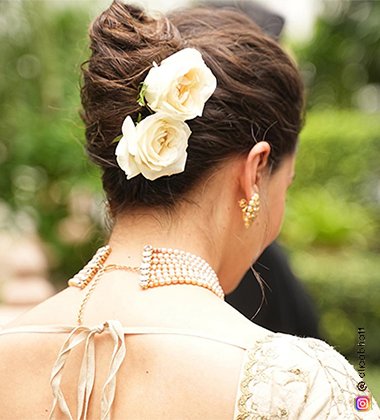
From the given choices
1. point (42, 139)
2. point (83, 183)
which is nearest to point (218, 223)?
point (83, 183)

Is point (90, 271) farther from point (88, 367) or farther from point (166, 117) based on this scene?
point (166, 117)

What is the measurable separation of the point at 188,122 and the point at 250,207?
0.24 metres

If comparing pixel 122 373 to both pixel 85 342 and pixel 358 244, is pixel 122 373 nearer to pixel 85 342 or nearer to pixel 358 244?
pixel 85 342

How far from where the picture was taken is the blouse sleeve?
3.47 feet

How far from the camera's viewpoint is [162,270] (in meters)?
1.23

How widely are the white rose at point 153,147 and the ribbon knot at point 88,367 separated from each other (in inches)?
12.2

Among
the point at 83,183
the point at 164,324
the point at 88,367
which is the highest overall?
the point at 164,324

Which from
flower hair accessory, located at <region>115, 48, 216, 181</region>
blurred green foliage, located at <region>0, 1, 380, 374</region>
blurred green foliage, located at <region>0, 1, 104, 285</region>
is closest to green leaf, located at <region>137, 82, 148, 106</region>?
flower hair accessory, located at <region>115, 48, 216, 181</region>

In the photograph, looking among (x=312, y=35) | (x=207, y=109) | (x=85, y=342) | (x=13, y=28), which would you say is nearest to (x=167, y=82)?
(x=207, y=109)

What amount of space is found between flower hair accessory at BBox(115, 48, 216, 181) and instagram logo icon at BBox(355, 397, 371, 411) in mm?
549

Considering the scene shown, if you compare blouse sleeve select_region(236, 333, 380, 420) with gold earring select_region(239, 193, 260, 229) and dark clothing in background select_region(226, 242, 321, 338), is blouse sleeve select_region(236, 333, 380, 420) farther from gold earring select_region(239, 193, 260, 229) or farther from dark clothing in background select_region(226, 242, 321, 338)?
dark clothing in background select_region(226, 242, 321, 338)

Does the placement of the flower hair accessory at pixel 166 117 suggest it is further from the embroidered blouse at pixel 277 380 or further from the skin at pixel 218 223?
the embroidered blouse at pixel 277 380

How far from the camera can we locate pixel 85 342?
1.18 m

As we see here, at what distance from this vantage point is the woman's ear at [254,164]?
4.43 ft
